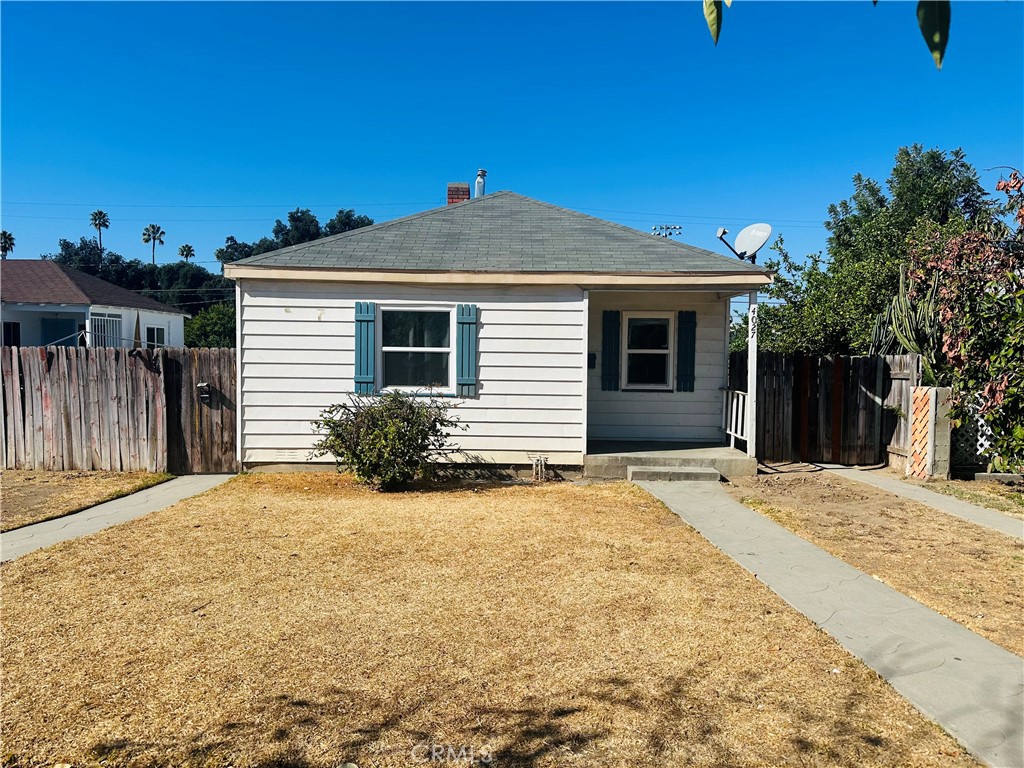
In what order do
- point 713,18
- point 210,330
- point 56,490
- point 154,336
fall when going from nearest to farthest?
point 713,18 < point 56,490 < point 154,336 < point 210,330

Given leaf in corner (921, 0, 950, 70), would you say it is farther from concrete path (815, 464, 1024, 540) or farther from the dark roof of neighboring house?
the dark roof of neighboring house

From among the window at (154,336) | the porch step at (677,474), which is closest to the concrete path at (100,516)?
the porch step at (677,474)

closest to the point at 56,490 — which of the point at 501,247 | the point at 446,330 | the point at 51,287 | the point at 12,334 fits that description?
the point at 446,330

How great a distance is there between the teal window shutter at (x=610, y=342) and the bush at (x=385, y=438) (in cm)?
305

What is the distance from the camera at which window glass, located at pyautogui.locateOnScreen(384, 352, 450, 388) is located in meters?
9.20

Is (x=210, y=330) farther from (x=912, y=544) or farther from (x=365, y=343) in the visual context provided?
(x=912, y=544)

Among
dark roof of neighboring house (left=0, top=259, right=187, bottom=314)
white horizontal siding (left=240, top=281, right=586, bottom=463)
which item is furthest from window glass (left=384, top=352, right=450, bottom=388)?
dark roof of neighboring house (left=0, top=259, right=187, bottom=314)

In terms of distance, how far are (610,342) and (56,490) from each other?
26.3 feet

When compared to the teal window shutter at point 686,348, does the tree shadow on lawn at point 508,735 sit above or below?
below

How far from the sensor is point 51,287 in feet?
72.1

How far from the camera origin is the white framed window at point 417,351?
361 inches

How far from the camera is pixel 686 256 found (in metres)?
9.55

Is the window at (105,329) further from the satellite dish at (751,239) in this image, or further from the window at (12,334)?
the satellite dish at (751,239)

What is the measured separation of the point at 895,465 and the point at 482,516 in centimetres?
696
